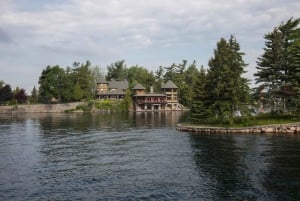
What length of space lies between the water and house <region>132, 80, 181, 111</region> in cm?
9043

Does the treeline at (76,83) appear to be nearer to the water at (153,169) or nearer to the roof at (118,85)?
the roof at (118,85)

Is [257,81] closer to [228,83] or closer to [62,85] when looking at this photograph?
[228,83]

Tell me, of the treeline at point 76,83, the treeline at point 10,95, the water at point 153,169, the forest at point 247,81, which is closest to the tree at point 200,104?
the forest at point 247,81

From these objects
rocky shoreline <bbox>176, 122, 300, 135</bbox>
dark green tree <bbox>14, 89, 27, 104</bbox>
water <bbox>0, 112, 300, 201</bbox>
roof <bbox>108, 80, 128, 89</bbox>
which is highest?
roof <bbox>108, 80, 128, 89</bbox>

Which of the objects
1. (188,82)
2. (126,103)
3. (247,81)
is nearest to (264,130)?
(247,81)

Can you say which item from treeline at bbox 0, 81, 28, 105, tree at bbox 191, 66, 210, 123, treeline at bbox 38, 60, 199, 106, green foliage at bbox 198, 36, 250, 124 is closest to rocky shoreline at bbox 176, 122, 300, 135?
green foliage at bbox 198, 36, 250, 124

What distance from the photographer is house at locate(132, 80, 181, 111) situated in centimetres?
13800

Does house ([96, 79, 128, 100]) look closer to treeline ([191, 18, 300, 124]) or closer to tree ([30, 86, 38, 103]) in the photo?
tree ([30, 86, 38, 103])

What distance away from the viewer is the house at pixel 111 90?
477ft

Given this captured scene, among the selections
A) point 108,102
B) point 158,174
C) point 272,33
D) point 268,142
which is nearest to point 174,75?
point 108,102

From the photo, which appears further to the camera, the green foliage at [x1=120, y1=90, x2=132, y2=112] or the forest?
the green foliage at [x1=120, y1=90, x2=132, y2=112]

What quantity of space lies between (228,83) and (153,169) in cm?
2889

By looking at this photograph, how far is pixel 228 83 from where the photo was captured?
54344mm

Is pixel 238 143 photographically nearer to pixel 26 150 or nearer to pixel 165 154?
pixel 165 154
